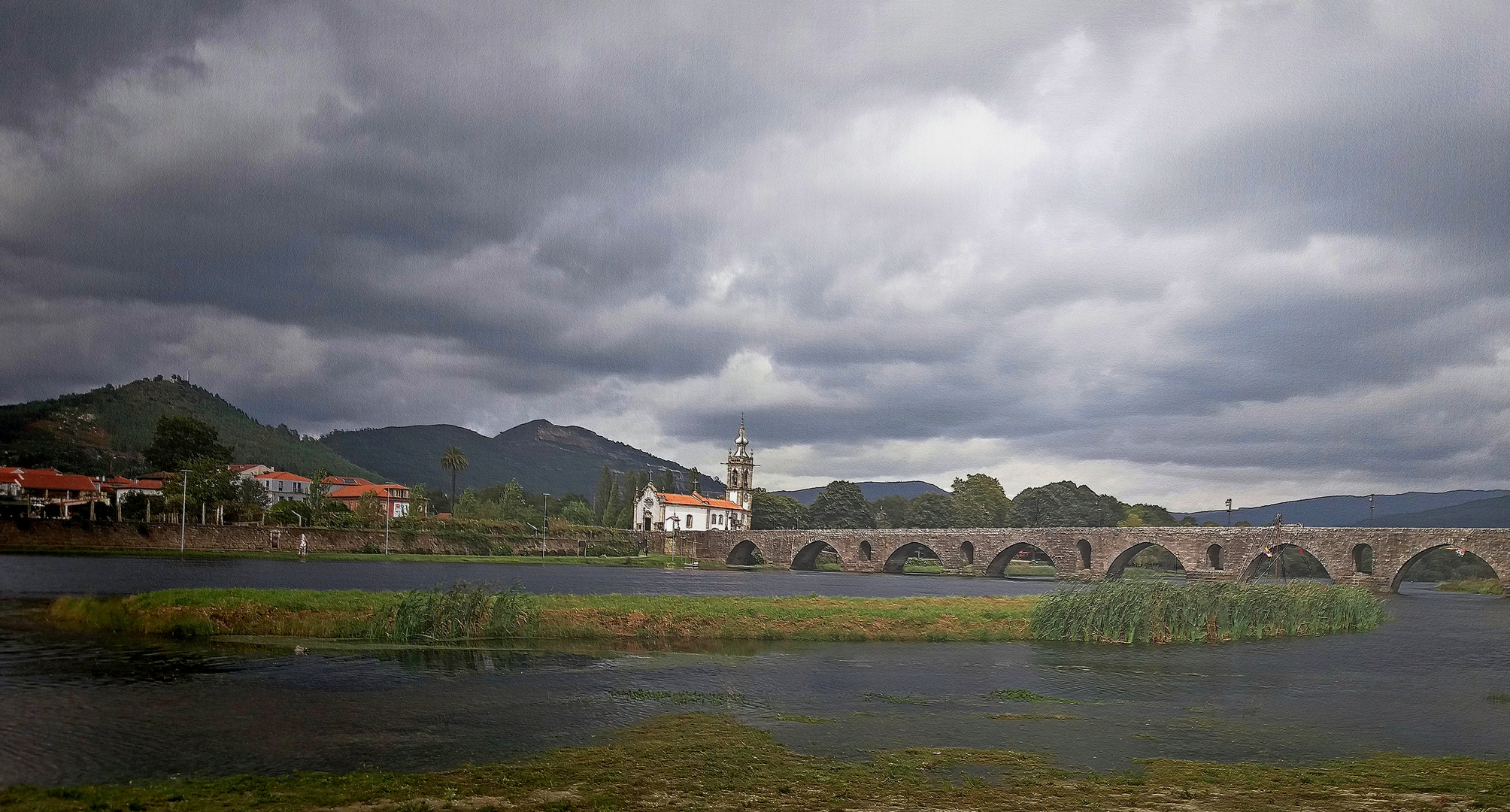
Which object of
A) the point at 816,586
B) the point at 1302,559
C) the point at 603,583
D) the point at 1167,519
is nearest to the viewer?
the point at 603,583

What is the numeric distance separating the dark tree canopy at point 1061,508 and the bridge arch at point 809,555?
3736 centimetres

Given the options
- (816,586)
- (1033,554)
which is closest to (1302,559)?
(1033,554)

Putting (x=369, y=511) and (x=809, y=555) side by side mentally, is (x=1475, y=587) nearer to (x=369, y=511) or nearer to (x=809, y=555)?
(x=809, y=555)

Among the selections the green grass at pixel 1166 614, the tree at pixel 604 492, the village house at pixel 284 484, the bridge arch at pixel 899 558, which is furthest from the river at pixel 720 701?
the village house at pixel 284 484

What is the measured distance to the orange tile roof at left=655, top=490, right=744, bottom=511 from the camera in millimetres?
166875

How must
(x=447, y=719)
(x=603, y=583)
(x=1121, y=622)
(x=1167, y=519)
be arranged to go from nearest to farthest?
(x=447, y=719), (x=1121, y=622), (x=603, y=583), (x=1167, y=519)

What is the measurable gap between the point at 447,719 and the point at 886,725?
9.71 metres

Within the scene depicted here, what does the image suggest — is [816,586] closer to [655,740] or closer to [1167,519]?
[655,740]

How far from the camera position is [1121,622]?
1517 inches

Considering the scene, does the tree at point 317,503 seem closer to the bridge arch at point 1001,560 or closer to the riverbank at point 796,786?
the bridge arch at point 1001,560

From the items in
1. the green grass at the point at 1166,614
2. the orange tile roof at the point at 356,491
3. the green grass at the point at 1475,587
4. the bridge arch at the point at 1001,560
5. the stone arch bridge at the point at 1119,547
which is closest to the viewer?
the green grass at the point at 1166,614

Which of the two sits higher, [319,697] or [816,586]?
[319,697]

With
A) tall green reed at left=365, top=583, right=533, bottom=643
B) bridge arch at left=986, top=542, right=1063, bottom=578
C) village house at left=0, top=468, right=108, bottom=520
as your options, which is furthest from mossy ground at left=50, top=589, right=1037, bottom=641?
village house at left=0, top=468, right=108, bottom=520

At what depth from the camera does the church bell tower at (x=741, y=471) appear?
574ft
